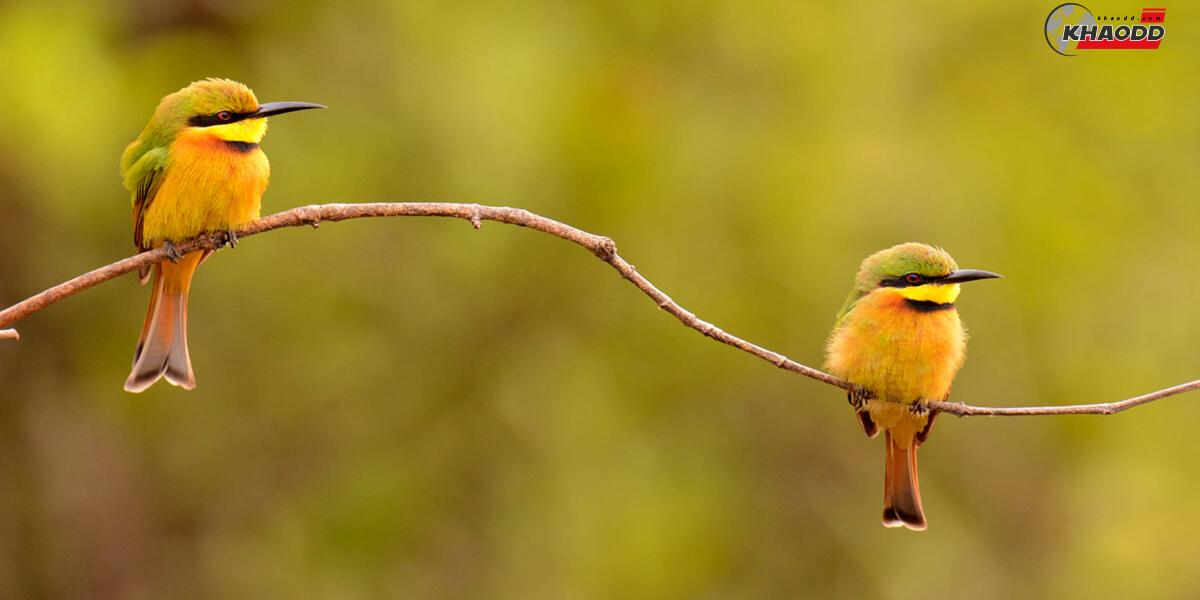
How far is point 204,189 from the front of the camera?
8.61ft

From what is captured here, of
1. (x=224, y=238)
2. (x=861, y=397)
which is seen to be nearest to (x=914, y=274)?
(x=861, y=397)

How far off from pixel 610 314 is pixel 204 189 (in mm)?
3162

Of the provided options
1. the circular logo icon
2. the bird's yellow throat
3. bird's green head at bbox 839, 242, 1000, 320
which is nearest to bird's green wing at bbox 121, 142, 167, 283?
bird's green head at bbox 839, 242, 1000, 320

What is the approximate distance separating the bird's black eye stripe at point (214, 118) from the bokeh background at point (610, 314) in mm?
2365

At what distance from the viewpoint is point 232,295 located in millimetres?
5473

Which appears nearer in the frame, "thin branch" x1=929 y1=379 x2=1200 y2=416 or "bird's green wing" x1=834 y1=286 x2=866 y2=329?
"thin branch" x1=929 y1=379 x2=1200 y2=416

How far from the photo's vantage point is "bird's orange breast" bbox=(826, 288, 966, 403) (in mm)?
2748

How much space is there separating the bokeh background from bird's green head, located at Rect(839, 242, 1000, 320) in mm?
2353

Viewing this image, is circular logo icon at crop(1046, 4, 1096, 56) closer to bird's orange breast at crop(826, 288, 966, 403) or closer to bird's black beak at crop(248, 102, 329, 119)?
bird's orange breast at crop(826, 288, 966, 403)

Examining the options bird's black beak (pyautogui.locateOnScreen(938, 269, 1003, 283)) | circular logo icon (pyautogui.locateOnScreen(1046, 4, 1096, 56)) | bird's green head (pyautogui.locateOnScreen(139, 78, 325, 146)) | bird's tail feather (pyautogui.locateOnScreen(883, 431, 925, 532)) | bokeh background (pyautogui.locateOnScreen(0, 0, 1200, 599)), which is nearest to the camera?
bird's black beak (pyautogui.locateOnScreen(938, 269, 1003, 283))

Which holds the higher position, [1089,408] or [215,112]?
[215,112]

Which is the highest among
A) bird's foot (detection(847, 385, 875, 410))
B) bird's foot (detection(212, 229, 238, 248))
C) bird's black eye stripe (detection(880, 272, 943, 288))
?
bird's black eye stripe (detection(880, 272, 943, 288))

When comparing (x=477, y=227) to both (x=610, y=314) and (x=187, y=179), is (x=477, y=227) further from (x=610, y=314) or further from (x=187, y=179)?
(x=610, y=314)

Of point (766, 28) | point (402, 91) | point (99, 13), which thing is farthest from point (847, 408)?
point (99, 13)
